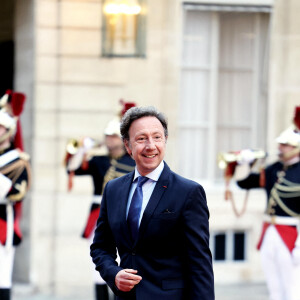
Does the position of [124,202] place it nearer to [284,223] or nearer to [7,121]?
[7,121]

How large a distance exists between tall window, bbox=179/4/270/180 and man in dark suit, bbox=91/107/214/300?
602cm

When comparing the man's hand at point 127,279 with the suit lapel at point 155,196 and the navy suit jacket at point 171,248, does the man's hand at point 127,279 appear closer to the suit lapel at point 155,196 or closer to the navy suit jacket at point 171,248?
the navy suit jacket at point 171,248

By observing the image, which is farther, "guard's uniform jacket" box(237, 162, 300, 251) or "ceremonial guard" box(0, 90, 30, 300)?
"guard's uniform jacket" box(237, 162, 300, 251)

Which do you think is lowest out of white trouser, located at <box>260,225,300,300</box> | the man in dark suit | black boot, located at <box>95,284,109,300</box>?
black boot, located at <box>95,284,109,300</box>

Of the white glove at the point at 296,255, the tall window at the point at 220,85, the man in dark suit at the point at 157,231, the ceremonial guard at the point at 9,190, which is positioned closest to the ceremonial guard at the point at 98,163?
the ceremonial guard at the point at 9,190

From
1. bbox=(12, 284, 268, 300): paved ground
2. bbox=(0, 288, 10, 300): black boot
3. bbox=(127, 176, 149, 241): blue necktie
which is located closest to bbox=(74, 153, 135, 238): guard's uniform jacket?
bbox=(0, 288, 10, 300): black boot

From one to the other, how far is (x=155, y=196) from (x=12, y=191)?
3661 mm

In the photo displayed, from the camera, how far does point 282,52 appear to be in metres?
9.88

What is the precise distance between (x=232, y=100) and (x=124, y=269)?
A: 21.3ft

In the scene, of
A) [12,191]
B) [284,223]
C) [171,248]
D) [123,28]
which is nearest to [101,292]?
[12,191]

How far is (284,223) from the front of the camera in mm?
7707

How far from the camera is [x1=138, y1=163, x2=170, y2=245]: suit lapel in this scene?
383 centimetres

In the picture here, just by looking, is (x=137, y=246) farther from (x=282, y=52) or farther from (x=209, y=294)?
(x=282, y=52)

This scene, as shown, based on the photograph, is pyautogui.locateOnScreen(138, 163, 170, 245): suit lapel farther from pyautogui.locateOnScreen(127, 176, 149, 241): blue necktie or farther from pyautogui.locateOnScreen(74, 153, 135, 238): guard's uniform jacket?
pyautogui.locateOnScreen(74, 153, 135, 238): guard's uniform jacket
